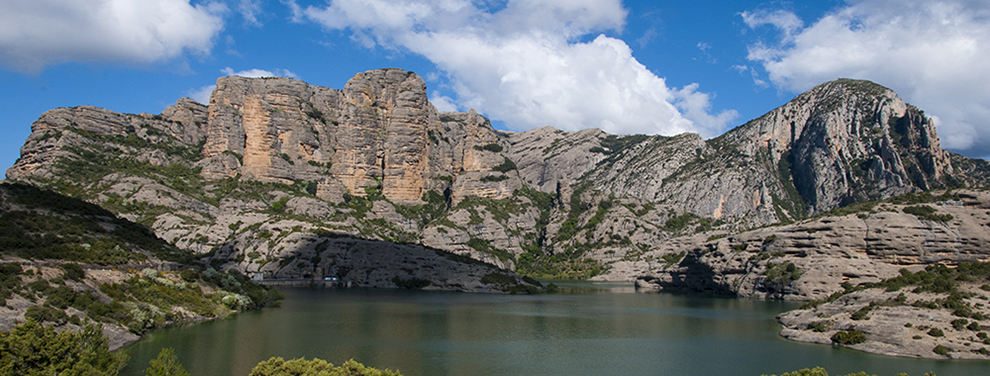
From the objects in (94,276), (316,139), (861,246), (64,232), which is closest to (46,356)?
(94,276)

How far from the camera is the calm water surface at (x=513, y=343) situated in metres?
41.8


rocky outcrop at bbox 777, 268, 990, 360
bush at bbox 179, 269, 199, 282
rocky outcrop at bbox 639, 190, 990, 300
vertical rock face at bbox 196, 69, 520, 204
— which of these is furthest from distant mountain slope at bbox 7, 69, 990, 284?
rocky outcrop at bbox 777, 268, 990, 360

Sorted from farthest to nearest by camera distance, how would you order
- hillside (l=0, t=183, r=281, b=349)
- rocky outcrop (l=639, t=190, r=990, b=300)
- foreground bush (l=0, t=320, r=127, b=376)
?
1. rocky outcrop (l=639, t=190, r=990, b=300)
2. hillside (l=0, t=183, r=281, b=349)
3. foreground bush (l=0, t=320, r=127, b=376)

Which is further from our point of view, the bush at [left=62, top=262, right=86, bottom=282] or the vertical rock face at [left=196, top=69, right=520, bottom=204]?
the vertical rock face at [left=196, top=69, right=520, bottom=204]

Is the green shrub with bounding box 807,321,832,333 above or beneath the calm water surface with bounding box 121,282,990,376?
above

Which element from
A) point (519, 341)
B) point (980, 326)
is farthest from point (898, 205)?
point (519, 341)

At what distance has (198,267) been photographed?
254 feet

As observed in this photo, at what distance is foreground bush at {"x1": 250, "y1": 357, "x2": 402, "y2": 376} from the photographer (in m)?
25.6

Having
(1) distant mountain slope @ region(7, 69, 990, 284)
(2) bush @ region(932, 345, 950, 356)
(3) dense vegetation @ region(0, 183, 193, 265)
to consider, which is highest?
(1) distant mountain slope @ region(7, 69, 990, 284)

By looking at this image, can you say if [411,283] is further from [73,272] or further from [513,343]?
[73,272]

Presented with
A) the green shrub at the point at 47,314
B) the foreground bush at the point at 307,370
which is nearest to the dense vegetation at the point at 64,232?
the green shrub at the point at 47,314

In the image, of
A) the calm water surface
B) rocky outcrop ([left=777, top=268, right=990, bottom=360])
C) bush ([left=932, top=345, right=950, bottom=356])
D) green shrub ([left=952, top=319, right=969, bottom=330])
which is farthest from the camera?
green shrub ([left=952, top=319, right=969, bottom=330])

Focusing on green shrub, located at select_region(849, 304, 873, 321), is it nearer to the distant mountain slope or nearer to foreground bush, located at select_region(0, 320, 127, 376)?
foreground bush, located at select_region(0, 320, 127, 376)

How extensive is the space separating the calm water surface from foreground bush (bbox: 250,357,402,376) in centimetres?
1203
